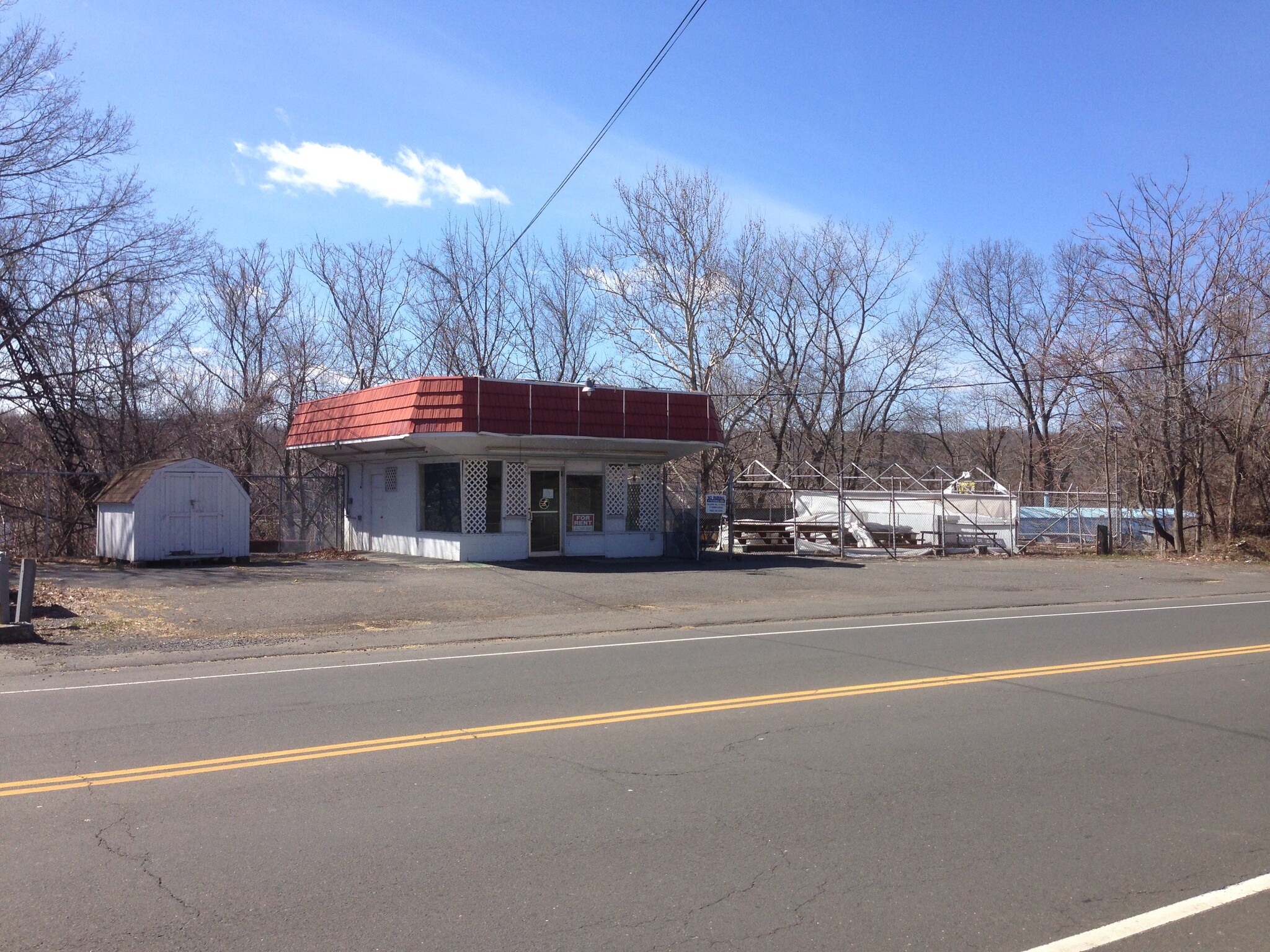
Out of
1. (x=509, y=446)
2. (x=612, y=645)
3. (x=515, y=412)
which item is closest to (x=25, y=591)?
(x=612, y=645)

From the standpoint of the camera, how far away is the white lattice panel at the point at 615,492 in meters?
25.1

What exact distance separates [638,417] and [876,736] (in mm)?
16672

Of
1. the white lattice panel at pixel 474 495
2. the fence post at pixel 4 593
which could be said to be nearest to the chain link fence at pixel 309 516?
the white lattice panel at pixel 474 495

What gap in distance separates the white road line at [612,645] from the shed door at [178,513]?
1229cm

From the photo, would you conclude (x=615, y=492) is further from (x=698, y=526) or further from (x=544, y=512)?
(x=698, y=526)

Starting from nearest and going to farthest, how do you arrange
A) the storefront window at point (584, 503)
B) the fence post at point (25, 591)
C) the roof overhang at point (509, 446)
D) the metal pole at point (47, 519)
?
1. the fence post at point (25, 591)
2. the metal pole at point (47, 519)
3. the roof overhang at point (509, 446)
4. the storefront window at point (584, 503)

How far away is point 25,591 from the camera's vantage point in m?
12.7

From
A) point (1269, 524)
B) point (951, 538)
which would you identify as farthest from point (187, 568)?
point (1269, 524)

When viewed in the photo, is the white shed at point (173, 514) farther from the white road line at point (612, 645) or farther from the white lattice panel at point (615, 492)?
the white road line at point (612, 645)

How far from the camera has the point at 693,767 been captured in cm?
663

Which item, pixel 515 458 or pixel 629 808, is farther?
pixel 515 458

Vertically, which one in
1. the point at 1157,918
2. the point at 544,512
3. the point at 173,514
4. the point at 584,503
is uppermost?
the point at 584,503

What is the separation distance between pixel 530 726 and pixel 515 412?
14.8m

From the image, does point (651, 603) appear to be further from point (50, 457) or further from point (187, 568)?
point (50, 457)
